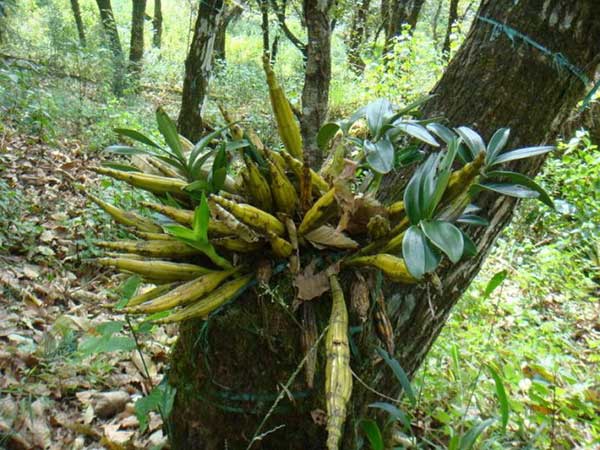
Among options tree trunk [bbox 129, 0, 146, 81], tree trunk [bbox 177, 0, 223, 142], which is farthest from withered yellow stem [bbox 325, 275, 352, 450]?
tree trunk [bbox 129, 0, 146, 81]

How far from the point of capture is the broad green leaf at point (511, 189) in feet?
3.15

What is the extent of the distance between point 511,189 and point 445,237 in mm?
234

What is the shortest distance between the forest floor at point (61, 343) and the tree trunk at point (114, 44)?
4.38 m

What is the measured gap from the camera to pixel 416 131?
1.10 meters

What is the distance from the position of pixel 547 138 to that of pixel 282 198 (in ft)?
2.57

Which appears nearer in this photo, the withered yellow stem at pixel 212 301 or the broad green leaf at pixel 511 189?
the broad green leaf at pixel 511 189

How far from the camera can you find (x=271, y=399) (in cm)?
120

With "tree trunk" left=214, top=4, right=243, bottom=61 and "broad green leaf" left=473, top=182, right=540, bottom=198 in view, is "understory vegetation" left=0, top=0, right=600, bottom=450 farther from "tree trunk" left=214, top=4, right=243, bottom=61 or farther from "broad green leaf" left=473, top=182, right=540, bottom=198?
"tree trunk" left=214, top=4, right=243, bottom=61

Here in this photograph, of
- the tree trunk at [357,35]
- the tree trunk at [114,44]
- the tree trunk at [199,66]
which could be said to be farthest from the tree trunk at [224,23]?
the tree trunk at [357,35]

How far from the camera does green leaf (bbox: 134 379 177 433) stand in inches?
49.9

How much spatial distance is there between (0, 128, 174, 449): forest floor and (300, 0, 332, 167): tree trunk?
1.24 m

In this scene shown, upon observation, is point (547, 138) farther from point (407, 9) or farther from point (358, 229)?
point (407, 9)

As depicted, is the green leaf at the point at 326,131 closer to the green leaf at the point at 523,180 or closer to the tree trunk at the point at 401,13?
the green leaf at the point at 523,180

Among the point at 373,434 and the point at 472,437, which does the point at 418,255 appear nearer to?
the point at 373,434
